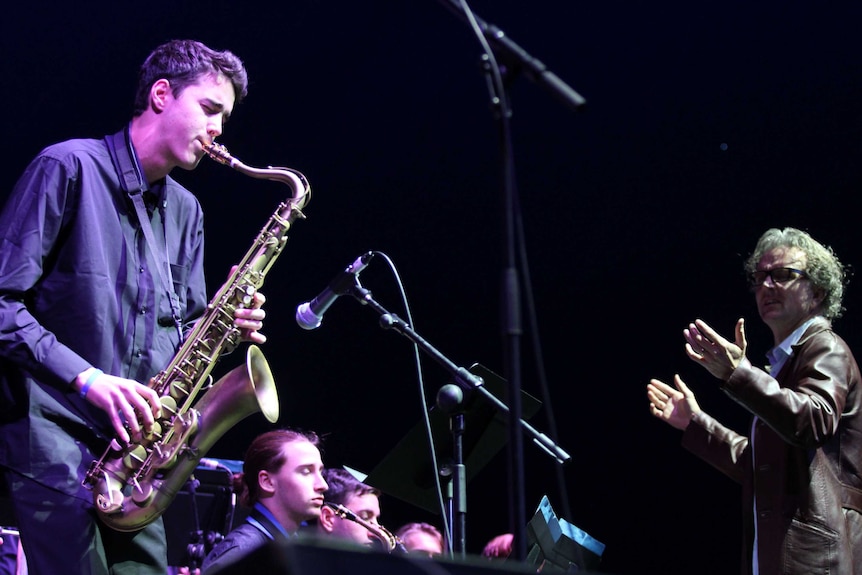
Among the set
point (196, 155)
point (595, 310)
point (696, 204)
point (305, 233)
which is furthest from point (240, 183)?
point (196, 155)

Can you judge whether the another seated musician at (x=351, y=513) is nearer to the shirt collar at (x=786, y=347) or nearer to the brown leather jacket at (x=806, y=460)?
Result: the brown leather jacket at (x=806, y=460)

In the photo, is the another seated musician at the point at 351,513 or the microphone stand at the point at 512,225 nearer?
the microphone stand at the point at 512,225

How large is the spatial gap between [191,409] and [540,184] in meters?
3.31

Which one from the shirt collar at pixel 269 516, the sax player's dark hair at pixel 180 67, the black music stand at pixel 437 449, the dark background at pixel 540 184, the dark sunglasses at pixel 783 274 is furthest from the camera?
the dark background at pixel 540 184

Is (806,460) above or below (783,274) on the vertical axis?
below

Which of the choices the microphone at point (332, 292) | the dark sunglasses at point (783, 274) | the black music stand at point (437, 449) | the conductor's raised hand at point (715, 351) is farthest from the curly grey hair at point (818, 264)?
the microphone at point (332, 292)

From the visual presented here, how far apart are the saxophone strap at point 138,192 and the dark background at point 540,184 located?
2759 millimetres

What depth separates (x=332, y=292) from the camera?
3361 mm

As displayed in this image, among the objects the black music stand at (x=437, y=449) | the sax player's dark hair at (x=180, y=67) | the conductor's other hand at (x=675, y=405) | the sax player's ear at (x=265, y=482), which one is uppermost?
the sax player's dark hair at (x=180, y=67)

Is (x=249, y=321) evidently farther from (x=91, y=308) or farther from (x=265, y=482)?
(x=265, y=482)

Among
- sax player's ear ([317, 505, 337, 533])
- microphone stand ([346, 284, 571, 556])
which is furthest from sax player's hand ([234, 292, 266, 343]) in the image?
sax player's ear ([317, 505, 337, 533])

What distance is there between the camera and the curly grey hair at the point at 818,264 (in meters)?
3.62

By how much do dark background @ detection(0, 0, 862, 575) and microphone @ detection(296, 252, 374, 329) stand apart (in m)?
2.18

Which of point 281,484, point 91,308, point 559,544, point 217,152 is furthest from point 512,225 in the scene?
point 281,484
